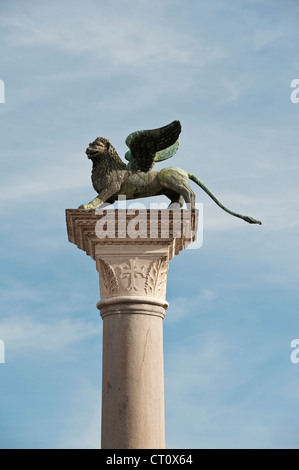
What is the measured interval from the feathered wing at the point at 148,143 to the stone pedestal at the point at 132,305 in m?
1.40

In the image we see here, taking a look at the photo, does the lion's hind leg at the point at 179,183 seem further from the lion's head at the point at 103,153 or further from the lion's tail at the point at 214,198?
the lion's head at the point at 103,153

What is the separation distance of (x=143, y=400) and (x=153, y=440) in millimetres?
633

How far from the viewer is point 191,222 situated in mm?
13547

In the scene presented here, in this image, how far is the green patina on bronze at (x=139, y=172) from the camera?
46.3 ft

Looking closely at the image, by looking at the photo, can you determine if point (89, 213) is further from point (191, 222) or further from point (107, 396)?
point (107, 396)

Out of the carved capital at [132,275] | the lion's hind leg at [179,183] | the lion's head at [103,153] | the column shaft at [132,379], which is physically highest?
the lion's head at [103,153]

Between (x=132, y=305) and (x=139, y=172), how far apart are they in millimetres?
2634

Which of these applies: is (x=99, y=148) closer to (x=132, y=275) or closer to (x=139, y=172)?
(x=139, y=172)

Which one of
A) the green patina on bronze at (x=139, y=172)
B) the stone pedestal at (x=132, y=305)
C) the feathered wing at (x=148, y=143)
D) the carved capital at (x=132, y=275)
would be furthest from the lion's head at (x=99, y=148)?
the carved capital at (x=132, y=275)

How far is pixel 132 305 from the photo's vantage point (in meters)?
13.1

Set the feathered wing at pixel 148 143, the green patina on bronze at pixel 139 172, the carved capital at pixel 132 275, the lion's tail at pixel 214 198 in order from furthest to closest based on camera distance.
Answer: the lion's tail at pixel 214 198 → the feathered wing at pixel 148 143 → the green patina on bronze at pixel 139 172 → the carved capital at pixel 132 275

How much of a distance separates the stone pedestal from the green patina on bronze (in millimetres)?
834

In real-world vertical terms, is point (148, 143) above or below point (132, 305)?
above

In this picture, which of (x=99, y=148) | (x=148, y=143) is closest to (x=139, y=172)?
(x=148, y=143)
